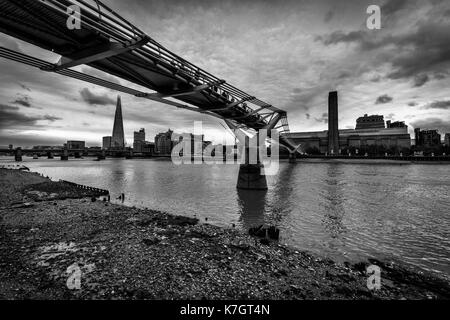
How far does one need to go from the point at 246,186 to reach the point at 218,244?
982 inches

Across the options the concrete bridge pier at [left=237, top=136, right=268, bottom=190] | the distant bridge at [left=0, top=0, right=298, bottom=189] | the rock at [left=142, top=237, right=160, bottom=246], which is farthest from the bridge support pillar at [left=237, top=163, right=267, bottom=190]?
the rock at [left=142, top=237, right=160, bottom=246]

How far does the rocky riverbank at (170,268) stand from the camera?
22.1 ft

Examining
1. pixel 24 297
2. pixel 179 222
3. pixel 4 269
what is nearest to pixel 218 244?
pixel 179 222

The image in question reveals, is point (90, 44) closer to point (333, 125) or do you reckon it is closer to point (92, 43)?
point (92, 43)

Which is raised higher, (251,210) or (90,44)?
(90,44)

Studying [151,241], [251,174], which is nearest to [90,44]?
[151,241]

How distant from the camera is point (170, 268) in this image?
8062 mm

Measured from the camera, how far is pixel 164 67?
1423cm

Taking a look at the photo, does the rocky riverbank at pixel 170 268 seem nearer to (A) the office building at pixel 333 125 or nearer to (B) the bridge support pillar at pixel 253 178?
(B) the bridge support pillar at pixel 253 178

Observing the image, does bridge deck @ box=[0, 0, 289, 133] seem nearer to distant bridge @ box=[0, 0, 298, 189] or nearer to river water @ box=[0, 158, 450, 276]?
distant bridge @ box=[0, 0, 298, 189]

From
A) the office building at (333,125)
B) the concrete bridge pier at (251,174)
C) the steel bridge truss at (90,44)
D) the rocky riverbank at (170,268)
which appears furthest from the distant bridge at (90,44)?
the office building at (333,125)
